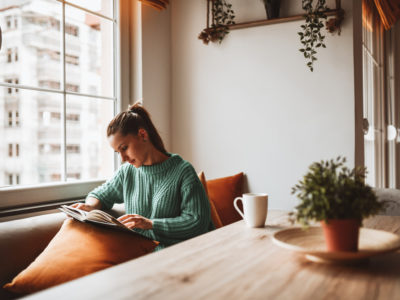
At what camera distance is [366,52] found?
337 centimetres

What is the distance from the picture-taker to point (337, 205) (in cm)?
90

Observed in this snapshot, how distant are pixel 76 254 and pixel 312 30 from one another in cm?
189

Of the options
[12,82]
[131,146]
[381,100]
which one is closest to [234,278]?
[131,146]

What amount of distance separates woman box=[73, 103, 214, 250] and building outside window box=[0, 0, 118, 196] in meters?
0.37

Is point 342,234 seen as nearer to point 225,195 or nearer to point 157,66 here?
point 225,195

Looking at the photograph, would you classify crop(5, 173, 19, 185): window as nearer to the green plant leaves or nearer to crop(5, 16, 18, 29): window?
crop(5, 16, 18, 29): window

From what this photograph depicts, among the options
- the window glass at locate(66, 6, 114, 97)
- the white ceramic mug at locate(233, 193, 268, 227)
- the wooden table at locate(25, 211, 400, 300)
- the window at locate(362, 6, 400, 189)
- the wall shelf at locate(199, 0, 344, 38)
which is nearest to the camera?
the wooden table at locate(25, 211, 400, 300)

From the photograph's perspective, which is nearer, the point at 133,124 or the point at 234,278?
the point at 234,278

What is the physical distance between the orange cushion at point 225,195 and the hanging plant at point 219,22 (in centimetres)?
99

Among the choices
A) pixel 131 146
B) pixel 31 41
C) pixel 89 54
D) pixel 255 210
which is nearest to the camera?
pixel 255 210

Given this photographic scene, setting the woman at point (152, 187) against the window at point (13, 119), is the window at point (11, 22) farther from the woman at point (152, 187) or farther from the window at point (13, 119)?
the woman at point (152, 187)

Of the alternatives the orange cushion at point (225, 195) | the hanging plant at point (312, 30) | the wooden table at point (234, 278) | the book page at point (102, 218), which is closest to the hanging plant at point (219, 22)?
the hanging plant at point (312, 30)

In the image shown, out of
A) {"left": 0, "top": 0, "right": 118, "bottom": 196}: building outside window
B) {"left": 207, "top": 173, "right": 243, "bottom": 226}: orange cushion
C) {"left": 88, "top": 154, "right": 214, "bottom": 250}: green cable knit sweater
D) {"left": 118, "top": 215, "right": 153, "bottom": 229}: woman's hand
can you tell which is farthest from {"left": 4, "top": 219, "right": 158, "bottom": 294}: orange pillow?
{"left": 207, "top": 173, "right": 243, "bottom": 226}: orange cushion

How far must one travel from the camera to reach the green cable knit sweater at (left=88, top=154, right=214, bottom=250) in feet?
5.74
